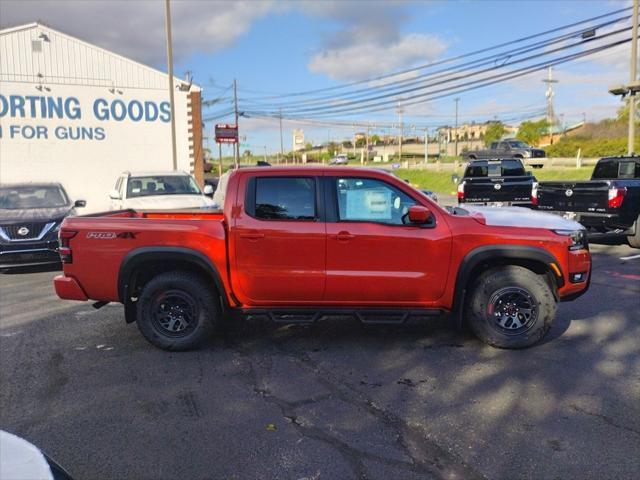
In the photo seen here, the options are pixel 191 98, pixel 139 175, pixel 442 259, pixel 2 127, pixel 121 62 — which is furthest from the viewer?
pixel 191 98

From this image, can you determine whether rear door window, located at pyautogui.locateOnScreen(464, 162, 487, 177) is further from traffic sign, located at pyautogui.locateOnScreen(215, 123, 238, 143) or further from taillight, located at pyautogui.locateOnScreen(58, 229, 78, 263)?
traffic sign, located at pyautogui.locateOnScreen(215, 123, 238, 143)

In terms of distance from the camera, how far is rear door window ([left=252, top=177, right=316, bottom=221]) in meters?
5.16

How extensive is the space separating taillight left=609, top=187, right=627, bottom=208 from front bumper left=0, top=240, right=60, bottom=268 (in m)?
10.6

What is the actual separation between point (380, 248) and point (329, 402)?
5.11 feet

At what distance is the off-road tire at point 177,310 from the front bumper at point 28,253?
540 centimetres

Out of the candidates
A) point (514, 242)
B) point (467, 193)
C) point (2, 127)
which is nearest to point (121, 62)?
point (2, 127)

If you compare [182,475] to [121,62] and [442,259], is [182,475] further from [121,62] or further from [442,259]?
[121,62]

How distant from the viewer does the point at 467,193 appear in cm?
1410

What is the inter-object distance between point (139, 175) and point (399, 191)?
8.99 m

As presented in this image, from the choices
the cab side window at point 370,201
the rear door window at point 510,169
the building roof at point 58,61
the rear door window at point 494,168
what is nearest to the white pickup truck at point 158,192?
the cab side window at point 370,201

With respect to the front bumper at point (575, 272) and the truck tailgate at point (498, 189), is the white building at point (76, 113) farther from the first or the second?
the front bumper at point (575, 272)

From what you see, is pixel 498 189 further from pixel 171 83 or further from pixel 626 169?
pixel 171 83

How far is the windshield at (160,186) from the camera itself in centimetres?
1215

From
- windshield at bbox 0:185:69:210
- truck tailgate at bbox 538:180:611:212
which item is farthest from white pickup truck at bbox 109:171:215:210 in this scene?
truck tailgate at bbox 538:180:611:212
